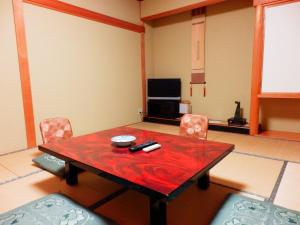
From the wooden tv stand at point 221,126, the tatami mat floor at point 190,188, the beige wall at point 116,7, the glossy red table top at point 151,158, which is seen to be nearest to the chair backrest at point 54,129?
the tatami mat floor at point 190,188

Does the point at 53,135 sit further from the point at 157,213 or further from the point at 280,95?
the point at 280,95

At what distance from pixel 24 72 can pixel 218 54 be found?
11.7 ft

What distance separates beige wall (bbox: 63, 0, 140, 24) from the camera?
3.88 metres

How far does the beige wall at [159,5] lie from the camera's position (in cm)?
428

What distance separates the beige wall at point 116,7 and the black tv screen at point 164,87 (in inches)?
57.2

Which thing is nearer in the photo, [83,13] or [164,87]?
[83,13]

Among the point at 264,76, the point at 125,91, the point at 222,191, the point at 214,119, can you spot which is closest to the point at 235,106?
the point at 214,119

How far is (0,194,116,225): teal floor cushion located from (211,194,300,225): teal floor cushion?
78 centimetres

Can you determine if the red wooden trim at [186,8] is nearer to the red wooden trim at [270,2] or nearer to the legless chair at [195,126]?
the red wooden trim at [270,2]

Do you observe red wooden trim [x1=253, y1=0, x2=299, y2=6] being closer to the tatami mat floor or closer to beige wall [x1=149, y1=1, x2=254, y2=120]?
beige wall [x1=149, y1=1, x2=254, y2=120]

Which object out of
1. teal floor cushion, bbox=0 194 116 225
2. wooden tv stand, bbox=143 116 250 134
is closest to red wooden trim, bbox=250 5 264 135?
wooden tv stand, bbox=143 116 250 134

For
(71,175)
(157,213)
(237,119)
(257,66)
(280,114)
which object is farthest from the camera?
(237,119)

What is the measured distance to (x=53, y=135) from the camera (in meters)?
2.55

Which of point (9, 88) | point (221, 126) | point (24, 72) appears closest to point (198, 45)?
point (221, 126)
